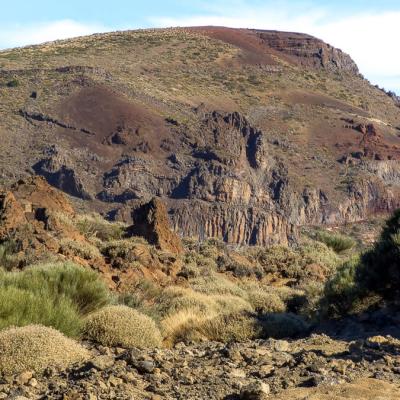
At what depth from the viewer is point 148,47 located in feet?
336

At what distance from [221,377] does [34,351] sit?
5.49ft

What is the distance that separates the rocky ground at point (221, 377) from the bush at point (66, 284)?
2126 mm

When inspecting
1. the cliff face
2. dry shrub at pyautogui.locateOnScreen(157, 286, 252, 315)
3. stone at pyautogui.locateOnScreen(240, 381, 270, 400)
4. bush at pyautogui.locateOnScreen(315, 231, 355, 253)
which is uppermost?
the cliff face

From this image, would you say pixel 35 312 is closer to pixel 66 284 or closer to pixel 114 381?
pixel 66 284

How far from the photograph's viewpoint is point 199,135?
216 feet

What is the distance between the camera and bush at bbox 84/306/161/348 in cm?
906

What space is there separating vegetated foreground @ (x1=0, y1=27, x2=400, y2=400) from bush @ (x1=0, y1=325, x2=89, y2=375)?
0.02m

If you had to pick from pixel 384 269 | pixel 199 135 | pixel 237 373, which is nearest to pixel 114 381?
pixel 237 373

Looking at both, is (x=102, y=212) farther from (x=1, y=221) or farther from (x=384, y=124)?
(x=384, y=124)

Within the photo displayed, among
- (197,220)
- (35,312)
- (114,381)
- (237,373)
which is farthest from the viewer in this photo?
(197,220)

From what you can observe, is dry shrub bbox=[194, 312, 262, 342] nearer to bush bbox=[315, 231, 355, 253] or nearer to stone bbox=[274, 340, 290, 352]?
stone bbox=[274, 340, 290, 352]

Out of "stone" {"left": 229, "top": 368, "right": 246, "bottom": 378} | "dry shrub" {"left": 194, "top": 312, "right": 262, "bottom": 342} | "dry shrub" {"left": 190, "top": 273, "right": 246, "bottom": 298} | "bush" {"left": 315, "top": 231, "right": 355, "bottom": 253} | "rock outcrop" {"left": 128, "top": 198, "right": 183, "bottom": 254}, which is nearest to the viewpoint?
"stone" {"left": 229, "top": 368, "right": 246, "bottom": 378}

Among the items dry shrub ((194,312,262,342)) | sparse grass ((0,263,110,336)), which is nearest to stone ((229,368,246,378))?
sparse grass ((0,263,110,336))

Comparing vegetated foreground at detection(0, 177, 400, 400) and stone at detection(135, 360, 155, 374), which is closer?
vegetated foreground at detection(0, 177, 400, 400)
